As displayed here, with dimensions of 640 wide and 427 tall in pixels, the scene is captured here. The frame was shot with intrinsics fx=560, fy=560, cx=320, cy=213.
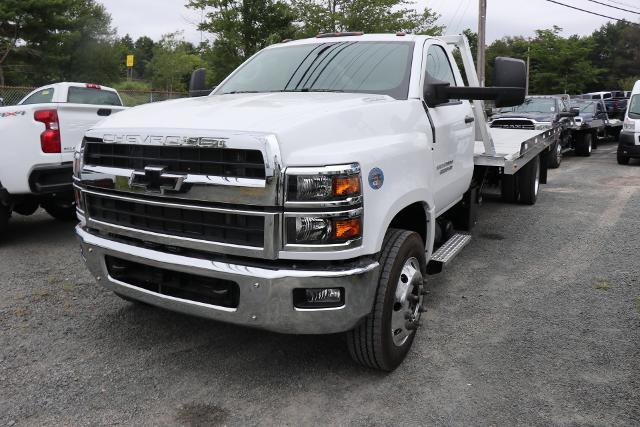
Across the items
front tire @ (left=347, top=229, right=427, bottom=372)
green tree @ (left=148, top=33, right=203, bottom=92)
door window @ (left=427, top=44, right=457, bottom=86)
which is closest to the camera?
front tire @ (left=347, top=229, right=427, bottom=372)

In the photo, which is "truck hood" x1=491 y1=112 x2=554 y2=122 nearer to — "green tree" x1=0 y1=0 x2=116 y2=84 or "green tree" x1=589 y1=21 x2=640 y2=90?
"green tree" x1=0 y1=0 x2=116 y2=84

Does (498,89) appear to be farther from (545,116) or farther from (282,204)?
(545,116)

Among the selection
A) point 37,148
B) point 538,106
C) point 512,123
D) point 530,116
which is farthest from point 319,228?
point 538,106

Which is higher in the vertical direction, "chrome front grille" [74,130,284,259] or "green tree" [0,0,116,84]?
"green tree" [0,0,116,84]

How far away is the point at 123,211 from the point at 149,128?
20.8 inches

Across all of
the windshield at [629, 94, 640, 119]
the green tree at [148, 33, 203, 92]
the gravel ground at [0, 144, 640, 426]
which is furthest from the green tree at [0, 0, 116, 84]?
the gravel ground at [0, 144, 640, 426]

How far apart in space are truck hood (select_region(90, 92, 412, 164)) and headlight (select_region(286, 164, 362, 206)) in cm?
7

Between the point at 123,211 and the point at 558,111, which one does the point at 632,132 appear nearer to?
the point at 558,111

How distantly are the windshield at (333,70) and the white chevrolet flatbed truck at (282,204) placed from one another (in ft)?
0.11

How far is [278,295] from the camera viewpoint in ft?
9.03

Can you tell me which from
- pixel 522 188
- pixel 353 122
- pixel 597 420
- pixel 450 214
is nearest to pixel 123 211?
pixel 353 122

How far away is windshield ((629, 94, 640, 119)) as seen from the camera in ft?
45.8

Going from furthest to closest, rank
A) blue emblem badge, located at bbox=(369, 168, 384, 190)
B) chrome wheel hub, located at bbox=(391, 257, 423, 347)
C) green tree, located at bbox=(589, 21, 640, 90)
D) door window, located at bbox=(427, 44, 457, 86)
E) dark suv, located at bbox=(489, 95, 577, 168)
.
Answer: green tree, located at bbox=(589, 21, 640, 90) → dark suv, located at bbox=(489, 95, 577, 168) → door window, located at bbox=(427, 44, 457, 86) → chrome wheel hub, located at bbox=(391, 257, 423, 347) → blue emblem badge, located at bbox=(369, 168, 384, 190)

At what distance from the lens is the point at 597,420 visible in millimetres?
2891
